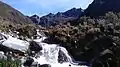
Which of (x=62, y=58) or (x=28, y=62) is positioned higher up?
(x=62, y=58)

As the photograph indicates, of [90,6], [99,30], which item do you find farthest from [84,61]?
[90,6]

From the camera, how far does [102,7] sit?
7700cm

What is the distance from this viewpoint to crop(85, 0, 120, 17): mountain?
68875 mm

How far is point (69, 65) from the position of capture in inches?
1180

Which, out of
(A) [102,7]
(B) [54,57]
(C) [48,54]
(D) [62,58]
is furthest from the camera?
(A) [102,7]

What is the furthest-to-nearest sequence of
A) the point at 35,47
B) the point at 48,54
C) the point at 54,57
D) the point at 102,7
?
the point at 102,7 < the point at 35,47 < the point at 48,54 < the point at 54,57

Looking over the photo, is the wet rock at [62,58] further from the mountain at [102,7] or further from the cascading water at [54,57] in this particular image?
the mountain at [102,7]

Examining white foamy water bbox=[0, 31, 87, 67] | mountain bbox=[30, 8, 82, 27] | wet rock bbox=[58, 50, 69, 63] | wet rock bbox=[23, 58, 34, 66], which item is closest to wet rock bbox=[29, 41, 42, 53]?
white foamy water bbox=[0, 31, 87, 67]

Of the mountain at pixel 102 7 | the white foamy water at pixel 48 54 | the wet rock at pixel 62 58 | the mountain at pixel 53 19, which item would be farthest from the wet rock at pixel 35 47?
the mountain at pixel 53 19

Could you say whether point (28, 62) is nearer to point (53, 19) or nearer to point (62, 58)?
point (62, 58)

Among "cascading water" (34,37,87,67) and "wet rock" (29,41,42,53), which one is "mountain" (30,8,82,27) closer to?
"cascading water" (34,37,87,67)

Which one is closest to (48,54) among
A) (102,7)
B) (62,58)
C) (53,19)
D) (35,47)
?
(35,47)

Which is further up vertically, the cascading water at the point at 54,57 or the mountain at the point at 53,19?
the mountain at the point at 53,19

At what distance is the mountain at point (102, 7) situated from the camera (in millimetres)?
68875
